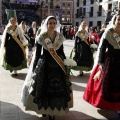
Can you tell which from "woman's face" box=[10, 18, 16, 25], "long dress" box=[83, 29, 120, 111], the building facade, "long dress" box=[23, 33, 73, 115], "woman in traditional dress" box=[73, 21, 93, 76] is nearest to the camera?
"long dress" box=[23, 33, 73, 115]

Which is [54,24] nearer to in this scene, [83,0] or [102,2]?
[102,2]

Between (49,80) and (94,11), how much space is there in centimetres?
3896

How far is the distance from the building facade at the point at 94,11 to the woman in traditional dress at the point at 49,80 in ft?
110

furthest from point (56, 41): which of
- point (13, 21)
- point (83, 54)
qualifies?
point (83, 54)

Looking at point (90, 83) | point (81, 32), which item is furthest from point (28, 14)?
point (90, 83)

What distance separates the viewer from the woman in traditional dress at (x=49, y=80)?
13.4 feet

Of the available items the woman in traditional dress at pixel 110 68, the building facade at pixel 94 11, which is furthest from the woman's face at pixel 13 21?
the building facade at pixel 94 11

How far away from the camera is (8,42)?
293 inches

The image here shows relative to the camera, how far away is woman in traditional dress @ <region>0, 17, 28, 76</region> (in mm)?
7359

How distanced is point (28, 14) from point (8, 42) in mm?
40911

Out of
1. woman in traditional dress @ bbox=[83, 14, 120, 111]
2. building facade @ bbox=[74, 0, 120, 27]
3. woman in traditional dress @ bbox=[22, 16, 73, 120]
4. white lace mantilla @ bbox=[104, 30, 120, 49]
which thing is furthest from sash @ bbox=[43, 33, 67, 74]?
building facade @ bbox=[74, 0, 120, 27]

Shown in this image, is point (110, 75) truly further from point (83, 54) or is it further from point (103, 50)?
point (83, 54)

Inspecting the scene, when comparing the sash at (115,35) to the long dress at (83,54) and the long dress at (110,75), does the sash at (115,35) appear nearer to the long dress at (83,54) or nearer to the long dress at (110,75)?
the long dress at (110,75)

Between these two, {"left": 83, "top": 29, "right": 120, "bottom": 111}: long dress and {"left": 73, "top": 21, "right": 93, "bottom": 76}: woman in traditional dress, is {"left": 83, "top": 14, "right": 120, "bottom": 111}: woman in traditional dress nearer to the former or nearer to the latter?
{"left": 83, "top": 29, "right": 120, "bottom": 111}: long dress
